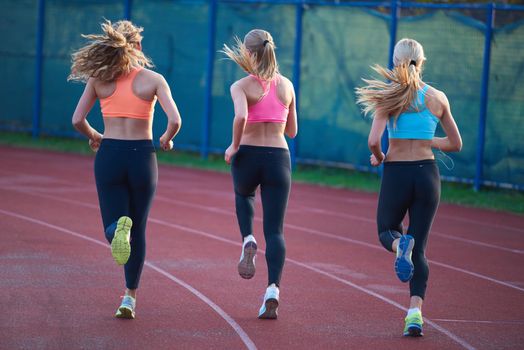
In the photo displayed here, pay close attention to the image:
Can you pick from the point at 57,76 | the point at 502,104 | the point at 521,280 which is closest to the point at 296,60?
the point at 502,104

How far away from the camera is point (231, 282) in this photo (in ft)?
31.3

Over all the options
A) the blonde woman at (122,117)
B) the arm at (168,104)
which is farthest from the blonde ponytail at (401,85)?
the blonde woman at (122,117)

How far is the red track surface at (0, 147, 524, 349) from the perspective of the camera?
291 inches

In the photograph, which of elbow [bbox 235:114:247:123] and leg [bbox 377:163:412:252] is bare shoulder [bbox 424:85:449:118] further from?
elbow [bbox 235:114:247:123]

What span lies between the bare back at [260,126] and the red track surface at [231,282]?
50.7 inches

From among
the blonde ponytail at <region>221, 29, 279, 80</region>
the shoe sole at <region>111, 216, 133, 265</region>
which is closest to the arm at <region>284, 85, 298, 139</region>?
the blonde ponytail at <region>221, 29, 279, 80</region>

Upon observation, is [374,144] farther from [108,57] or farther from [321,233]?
[321,233]

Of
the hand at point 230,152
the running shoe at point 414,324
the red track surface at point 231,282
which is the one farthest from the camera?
the hand at point 230,152

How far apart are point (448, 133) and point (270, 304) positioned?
1.75 m

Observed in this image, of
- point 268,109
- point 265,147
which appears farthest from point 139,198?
point 268,109

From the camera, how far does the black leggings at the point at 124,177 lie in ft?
24.8

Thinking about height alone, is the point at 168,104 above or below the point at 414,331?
above

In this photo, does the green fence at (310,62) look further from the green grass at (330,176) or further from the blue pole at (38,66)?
the green grass at (330,176)

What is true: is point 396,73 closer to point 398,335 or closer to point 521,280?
point 398,335
